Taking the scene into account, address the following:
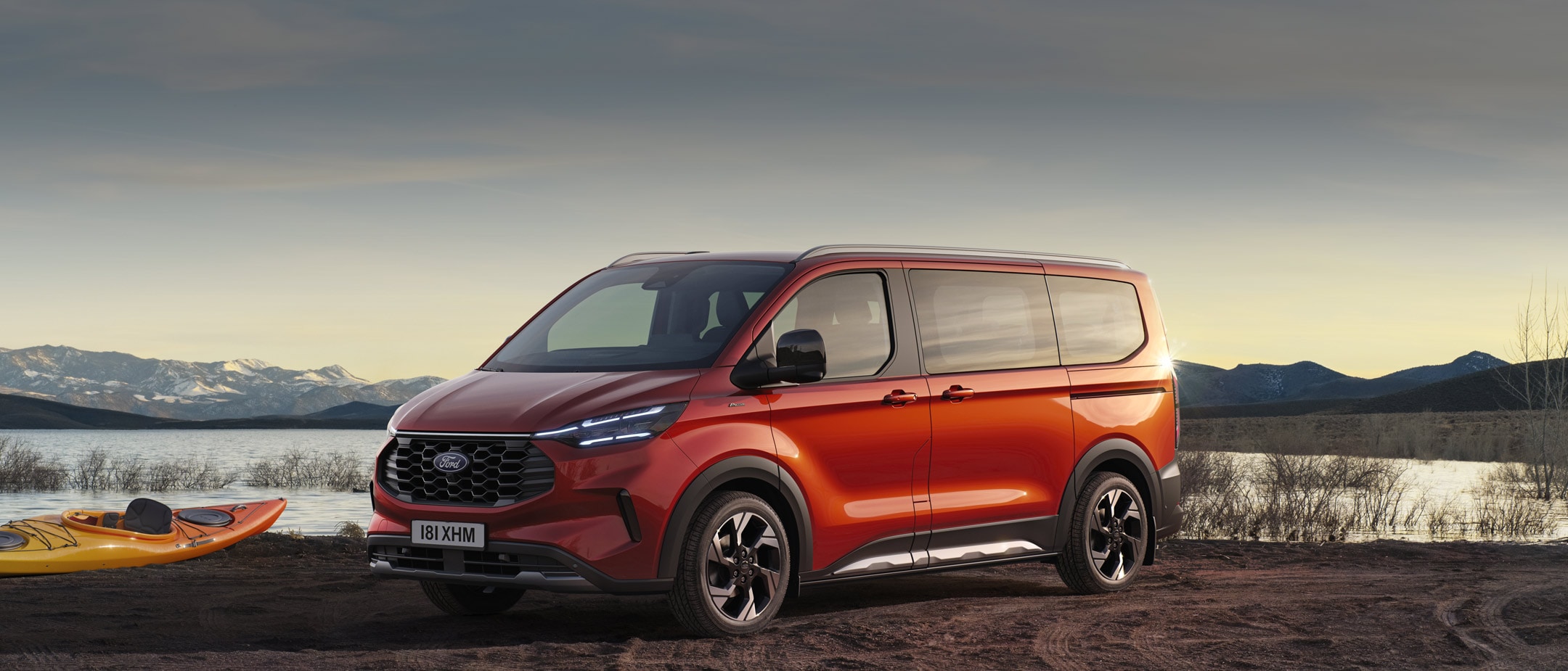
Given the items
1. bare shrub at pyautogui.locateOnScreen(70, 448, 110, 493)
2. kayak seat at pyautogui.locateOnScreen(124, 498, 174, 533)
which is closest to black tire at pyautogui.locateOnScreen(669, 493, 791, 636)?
kayak seat at pyautogui.locateOnScreen(124, 498, 174, 533)

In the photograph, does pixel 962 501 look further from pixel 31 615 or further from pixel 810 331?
pixel 31 615

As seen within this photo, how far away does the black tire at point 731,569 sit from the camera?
8047 millimetres

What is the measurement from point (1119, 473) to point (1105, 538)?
0.54 meters

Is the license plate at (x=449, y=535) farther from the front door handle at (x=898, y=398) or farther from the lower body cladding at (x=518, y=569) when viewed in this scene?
the front door handle at (x=898, y=398)

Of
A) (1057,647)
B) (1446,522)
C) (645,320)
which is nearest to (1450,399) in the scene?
(1446,522)

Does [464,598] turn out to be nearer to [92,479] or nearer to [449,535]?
[449,535]

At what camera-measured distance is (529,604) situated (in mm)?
10211

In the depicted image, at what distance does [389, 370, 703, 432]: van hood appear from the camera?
788cm

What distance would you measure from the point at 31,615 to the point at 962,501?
6376 millimetres

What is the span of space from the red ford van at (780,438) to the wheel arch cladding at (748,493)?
15 millimetres

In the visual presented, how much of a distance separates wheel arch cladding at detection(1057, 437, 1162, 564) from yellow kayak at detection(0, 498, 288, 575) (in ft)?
27.7

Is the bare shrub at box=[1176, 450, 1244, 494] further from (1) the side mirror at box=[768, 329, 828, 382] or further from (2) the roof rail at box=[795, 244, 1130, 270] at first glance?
(1) the side mirror at box=[768, 329, 828, 382]

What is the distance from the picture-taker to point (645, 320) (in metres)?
9.22

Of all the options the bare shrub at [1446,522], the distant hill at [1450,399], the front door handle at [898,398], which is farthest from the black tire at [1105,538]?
the distant hill at [1450,399]
